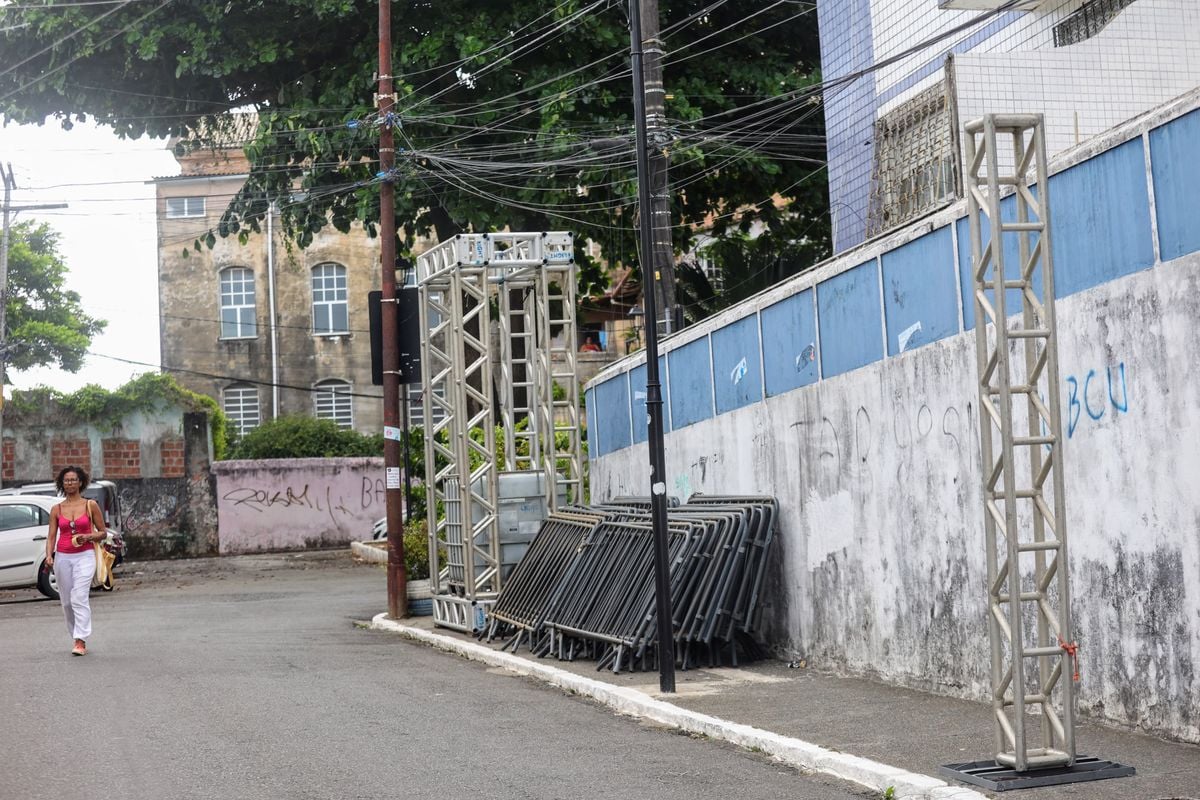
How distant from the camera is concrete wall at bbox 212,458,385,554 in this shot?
3975cm

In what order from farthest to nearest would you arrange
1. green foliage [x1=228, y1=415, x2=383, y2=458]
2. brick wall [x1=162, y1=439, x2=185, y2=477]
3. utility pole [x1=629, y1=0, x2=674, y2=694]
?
green foliage [x1=228, y1=415, x2=383, y2=458]
brick wall [x1=162, y1=439, x2=185, y2=477]
utility pole [x1=629, y1=0, x2=674, y2=694]

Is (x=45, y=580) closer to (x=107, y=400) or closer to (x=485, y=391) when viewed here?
(x=485, y=391)

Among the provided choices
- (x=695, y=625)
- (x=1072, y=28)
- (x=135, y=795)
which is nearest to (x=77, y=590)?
(x=695, y=625)

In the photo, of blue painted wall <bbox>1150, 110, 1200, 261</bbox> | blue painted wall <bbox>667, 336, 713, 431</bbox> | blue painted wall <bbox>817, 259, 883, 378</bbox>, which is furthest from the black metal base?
blue painted wall <bbox>667, 336, 713, 431</bbox>

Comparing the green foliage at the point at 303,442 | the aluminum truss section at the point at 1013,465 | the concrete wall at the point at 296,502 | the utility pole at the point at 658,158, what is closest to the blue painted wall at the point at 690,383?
the utility pole at the point at 658,158

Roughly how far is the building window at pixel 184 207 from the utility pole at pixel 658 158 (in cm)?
3558

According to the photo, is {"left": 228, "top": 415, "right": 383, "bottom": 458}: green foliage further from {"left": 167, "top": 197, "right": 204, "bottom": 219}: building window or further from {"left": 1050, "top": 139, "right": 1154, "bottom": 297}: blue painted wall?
{"left": 1050, "top": 139, "right": 1154, "bottom": 297}: blue painted wall

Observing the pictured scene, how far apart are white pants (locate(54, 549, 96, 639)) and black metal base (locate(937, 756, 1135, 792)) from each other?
9.40 m

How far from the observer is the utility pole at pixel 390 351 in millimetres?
19188

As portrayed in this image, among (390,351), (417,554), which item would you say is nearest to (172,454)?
(417,554)

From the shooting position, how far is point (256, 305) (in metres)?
50.2

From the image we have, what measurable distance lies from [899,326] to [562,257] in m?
6.38

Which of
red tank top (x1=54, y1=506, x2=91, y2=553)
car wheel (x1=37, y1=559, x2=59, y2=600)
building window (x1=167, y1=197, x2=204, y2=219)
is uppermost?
building window (x1=167, y1=197, x2=204, y2=219)

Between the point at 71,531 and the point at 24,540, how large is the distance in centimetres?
1130
